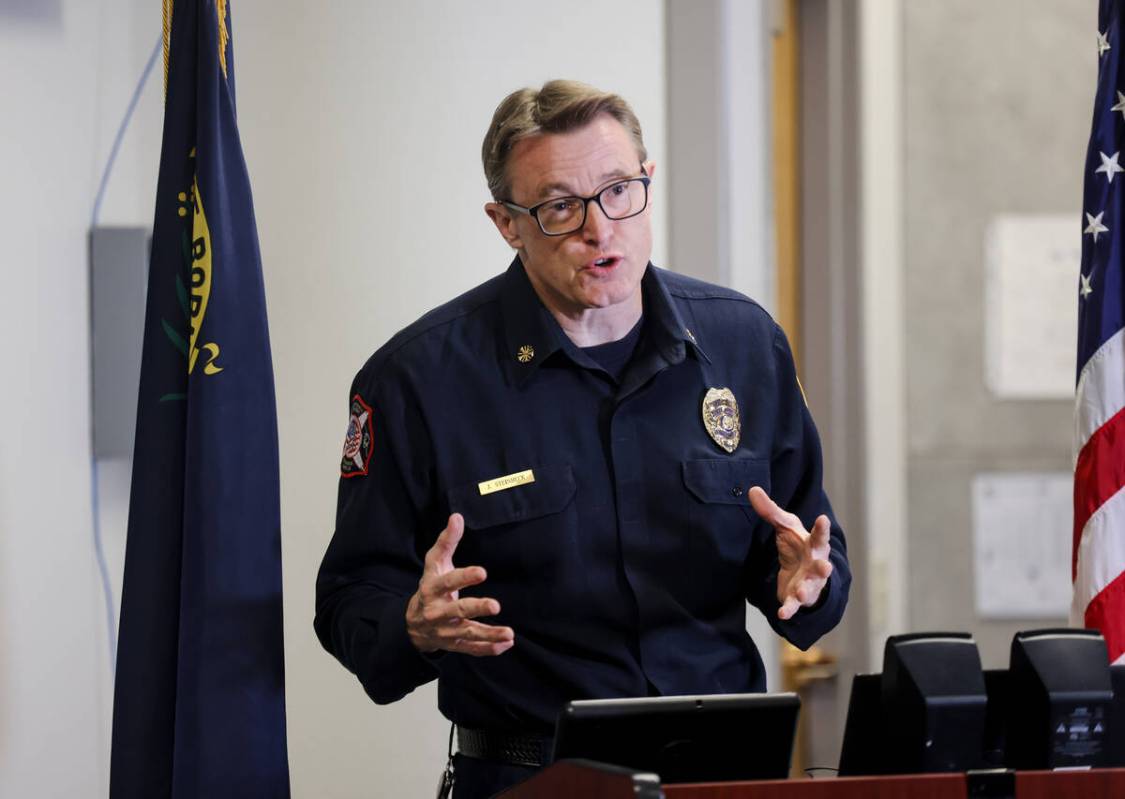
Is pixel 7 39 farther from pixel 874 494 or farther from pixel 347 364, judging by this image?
pixel 874 494

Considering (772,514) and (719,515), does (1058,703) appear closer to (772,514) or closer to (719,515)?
(772,514)

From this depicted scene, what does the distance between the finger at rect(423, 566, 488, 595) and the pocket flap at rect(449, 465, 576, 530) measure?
280mm

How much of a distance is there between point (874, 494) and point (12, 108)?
2.44m

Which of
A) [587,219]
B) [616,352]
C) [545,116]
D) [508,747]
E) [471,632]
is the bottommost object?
[508,747]

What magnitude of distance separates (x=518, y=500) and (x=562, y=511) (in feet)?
0.22

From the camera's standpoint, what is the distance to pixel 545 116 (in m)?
1.98

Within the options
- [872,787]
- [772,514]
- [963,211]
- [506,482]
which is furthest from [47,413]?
[963,211]

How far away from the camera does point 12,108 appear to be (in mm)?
2363

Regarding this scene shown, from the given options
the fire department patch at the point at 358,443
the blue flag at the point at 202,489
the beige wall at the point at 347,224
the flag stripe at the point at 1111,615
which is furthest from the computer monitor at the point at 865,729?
the beige wall at the point at 347,224

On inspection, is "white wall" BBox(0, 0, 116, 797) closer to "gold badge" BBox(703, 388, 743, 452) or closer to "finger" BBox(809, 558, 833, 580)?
"gold badge" BBox(703, 388, 743, 452)

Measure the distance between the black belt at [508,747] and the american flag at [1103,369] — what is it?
1083mm

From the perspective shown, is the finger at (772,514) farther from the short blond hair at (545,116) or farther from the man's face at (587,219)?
the short blond hair at (545,116)

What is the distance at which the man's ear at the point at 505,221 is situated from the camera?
203 cm

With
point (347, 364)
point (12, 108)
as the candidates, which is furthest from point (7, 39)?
point (347, 364)
